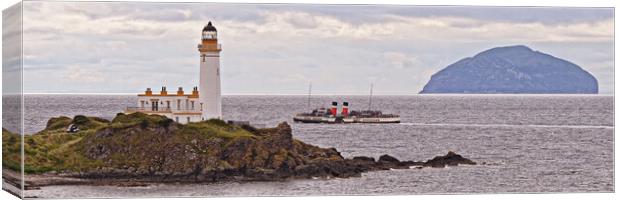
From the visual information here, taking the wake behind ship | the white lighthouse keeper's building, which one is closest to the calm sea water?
the wake behind ship

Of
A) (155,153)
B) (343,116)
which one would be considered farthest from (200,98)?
(343,116)

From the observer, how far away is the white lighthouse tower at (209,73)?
106 ft

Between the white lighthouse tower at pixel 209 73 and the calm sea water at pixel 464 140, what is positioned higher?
the white lighthouse tower at pixel 209 73

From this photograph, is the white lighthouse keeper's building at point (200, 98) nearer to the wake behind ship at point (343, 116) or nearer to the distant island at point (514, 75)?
the wake behind ship at point (343, 116)

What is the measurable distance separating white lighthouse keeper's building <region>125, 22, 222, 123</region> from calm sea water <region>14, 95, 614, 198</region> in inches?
9.4

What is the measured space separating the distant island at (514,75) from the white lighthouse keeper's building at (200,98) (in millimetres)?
4053

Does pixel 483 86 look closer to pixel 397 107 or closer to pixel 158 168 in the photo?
pixel 397 107

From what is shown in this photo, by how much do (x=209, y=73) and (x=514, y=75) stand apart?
5.93 m

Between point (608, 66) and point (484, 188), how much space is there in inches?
134

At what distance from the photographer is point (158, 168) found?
31703 mm

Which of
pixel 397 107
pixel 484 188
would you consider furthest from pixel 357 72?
pixel 484 188

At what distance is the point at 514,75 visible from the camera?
3391cm

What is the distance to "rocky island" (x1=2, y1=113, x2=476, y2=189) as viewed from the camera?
103 feet

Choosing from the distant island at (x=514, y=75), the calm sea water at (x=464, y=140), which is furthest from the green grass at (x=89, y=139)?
the distant island at (x=514, y=75)
